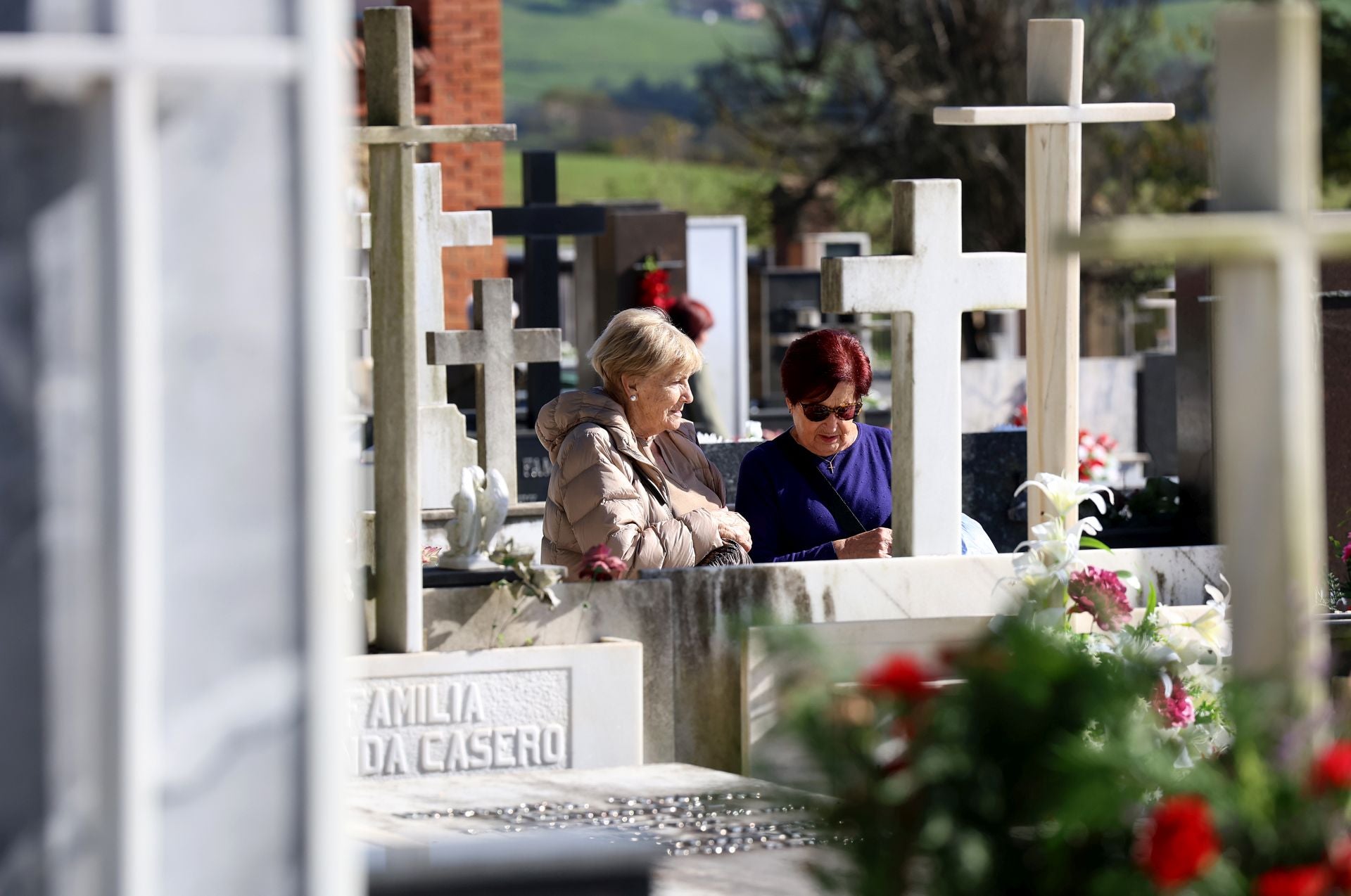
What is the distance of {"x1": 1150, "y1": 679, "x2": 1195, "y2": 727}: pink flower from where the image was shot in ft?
11.5

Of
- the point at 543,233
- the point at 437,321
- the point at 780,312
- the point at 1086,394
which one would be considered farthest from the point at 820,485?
the point at 780,312

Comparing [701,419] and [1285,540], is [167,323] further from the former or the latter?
[701,419]

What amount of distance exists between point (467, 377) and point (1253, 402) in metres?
8.14

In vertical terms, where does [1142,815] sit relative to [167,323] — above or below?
below

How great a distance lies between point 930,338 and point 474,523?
1312 millimetres

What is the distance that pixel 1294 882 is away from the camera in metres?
1.70

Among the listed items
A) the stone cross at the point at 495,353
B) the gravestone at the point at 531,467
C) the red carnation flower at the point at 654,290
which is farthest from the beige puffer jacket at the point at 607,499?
the red carnation flower at the point at 654,290

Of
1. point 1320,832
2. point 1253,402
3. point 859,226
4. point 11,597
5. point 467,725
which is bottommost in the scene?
point 467,725

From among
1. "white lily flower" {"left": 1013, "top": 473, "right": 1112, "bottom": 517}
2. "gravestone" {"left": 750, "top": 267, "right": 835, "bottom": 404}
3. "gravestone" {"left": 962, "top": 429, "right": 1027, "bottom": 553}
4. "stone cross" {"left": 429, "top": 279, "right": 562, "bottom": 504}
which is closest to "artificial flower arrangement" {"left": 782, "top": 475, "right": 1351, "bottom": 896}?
"white lily flower" {"left": 1013, "top": 473, "right": 1112, "bottom": 517}

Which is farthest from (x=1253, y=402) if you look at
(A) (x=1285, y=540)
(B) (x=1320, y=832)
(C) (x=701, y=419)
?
(C) (x=701, y=419)

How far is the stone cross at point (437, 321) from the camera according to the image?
6.98 metres

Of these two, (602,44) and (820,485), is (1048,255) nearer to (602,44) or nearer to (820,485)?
(820,485)

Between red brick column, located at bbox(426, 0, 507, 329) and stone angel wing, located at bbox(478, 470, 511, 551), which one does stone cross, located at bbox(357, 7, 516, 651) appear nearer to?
stone angel wing, located at bbox(478, 470, 511, 551)

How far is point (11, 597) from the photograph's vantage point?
1.75 metres
